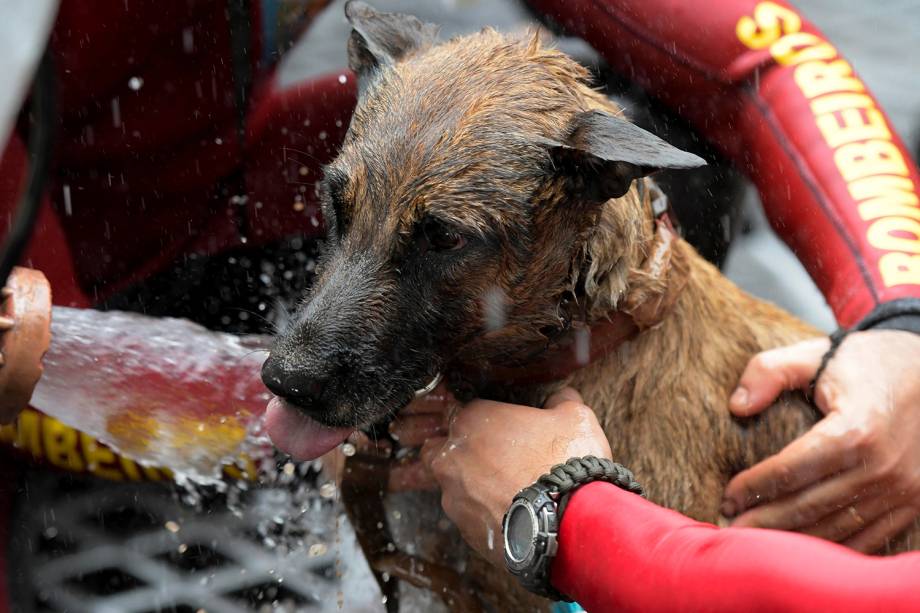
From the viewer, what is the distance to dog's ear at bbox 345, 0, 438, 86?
7.24 ft

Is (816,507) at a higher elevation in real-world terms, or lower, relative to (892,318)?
lower

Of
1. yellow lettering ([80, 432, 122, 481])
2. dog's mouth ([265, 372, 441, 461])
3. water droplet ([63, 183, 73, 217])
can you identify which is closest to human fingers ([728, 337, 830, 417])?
dog's mouth ([265, 372, 441, 461])

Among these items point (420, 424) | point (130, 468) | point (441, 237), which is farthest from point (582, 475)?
point (130, 468)

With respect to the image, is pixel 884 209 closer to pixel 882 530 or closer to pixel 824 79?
pixel 824 79

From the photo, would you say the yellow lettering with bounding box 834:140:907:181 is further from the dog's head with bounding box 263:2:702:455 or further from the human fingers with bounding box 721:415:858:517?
the dog's head with bounding box 263:2:702:455

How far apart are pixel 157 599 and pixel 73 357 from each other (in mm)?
694

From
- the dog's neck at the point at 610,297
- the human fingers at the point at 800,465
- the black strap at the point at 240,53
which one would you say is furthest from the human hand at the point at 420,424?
the black strap at the point at 240,53

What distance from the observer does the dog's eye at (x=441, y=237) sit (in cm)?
189

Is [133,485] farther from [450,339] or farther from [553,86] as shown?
[553,86]

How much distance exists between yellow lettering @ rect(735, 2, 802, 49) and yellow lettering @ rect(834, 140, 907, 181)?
0.45 meters

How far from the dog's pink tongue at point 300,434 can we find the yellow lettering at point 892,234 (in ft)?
5.02

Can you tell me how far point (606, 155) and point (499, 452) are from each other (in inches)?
25.8

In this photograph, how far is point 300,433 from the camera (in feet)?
6.68

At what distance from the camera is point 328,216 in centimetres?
204
